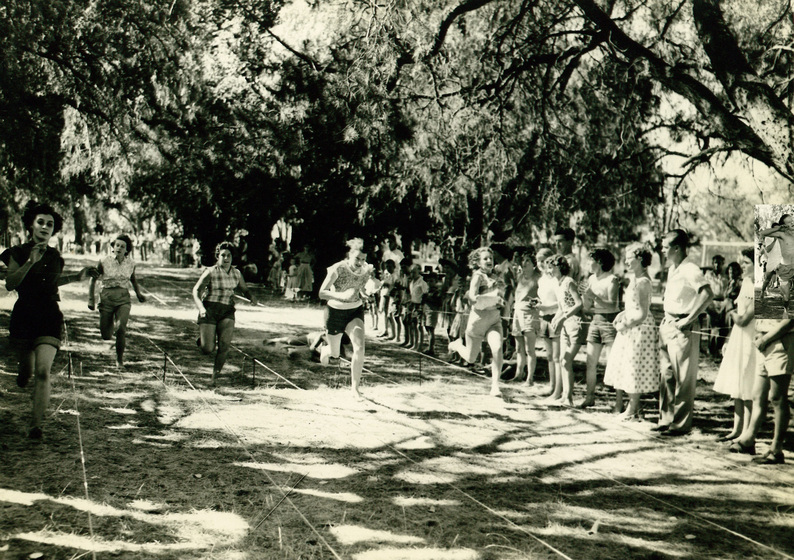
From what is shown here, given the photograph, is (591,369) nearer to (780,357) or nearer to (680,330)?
(680,330)

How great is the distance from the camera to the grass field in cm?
335

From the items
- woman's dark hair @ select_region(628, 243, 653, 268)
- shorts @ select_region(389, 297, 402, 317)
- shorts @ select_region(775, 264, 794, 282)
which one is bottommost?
shorts @ select_region(389, 297, 402, 317)

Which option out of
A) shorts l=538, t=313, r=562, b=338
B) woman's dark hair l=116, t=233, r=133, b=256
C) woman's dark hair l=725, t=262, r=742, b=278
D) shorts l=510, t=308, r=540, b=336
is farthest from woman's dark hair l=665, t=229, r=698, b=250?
woman's dark hair l=116, t=233, r=133, b=256

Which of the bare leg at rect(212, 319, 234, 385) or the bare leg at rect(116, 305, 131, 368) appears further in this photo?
the bare leg at rect(116, 305, 131, 368)

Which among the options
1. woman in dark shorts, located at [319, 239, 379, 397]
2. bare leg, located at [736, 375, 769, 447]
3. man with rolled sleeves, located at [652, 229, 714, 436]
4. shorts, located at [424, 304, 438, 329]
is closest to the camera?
bare leg, located at [736, 375, 769, 447]

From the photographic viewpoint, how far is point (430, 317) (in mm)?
8039

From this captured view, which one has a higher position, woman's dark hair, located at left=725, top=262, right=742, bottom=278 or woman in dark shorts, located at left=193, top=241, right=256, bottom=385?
woman's dark hair, located at left=725, top=262, right=742, bottom=278

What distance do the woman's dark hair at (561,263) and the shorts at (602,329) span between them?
52 cm

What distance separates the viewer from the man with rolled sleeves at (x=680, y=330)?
5.20 metres

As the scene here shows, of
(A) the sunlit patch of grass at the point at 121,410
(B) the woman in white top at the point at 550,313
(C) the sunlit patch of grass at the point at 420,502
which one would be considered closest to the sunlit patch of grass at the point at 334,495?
(C) the sunlit patch of grass at the point at 420,502

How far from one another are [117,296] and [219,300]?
1089mm

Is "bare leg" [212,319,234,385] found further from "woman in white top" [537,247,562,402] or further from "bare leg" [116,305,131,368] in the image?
"woman in white top" [537,247,562,402]

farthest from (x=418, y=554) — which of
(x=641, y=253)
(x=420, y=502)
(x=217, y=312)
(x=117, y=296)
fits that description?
(x=117, y=296)

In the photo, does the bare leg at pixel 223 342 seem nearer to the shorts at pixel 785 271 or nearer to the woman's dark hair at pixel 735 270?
the shorts at pixel 785 271
